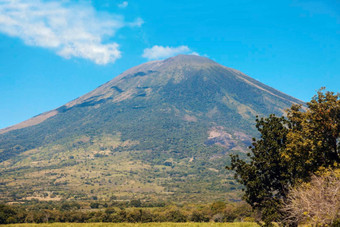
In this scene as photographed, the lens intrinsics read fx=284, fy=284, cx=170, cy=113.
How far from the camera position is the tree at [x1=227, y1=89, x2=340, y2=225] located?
1967 cm

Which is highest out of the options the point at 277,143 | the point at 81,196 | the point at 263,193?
the point at 277,143

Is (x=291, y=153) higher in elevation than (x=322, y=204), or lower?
higher

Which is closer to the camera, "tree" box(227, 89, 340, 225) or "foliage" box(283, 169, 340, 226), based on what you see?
"foliage" box(283, 169, 340, 226)

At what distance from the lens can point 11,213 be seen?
1907 inches

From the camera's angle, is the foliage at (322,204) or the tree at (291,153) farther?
the tree at (291,153)

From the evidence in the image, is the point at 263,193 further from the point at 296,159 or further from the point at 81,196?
the point at 81,196

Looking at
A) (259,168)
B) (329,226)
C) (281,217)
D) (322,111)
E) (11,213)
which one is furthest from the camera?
(11,213)

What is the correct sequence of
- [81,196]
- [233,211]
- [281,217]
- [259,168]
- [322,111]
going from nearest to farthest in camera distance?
1. [322,111]
2. [281,217]
3. [259,168]
4. [233,211]
5. [81,196]

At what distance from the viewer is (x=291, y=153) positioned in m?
20.8

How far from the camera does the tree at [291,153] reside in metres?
19.7

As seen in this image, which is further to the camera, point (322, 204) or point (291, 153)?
point (291, 153)

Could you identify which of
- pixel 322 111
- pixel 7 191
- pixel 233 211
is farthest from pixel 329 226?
pixel 7 191

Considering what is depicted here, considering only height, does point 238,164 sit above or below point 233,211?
above

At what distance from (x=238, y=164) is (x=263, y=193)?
2960mm
